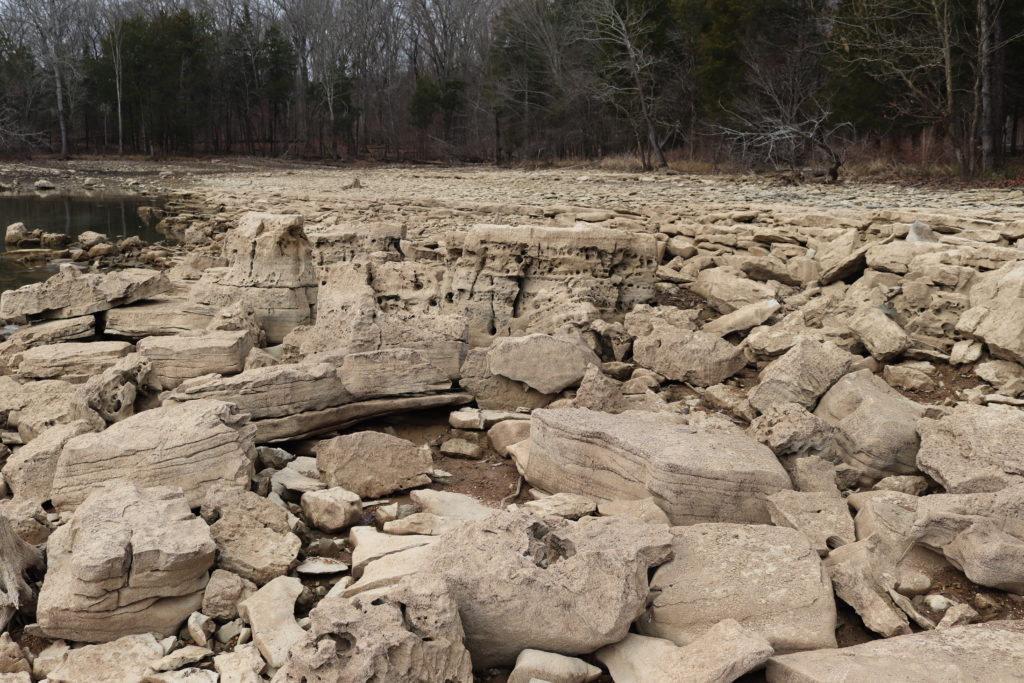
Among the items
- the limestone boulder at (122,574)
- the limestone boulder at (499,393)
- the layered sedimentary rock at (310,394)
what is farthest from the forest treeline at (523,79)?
the limestone boulder at (122,574)

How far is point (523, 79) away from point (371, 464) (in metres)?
29.6

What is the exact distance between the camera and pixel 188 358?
5.92 m

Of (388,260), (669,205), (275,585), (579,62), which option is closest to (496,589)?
(275,585)

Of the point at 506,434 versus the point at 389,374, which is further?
the point at 389,374

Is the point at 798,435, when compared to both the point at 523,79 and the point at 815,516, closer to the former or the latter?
the point at 815,516

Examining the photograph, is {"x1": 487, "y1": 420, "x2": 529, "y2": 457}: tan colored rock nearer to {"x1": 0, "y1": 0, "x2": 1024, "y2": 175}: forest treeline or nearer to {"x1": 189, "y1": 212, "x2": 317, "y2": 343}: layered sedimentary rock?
{"x1": 189, "y1": 212, "x2": 317, "y2": 343}: layered sedimentary rock

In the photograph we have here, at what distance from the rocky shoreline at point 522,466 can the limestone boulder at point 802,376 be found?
0.06 feet

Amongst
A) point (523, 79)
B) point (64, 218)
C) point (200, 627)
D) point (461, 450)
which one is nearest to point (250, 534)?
point (200, 627)

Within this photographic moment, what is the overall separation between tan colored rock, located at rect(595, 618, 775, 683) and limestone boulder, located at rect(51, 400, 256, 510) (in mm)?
2036

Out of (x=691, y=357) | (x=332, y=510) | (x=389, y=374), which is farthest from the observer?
(x=691, y=357)

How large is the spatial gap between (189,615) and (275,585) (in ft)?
1.06

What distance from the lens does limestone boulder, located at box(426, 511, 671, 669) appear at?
284 cm

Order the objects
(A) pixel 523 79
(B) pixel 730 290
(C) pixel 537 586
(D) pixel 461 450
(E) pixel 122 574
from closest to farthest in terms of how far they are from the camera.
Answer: (C) pixel 537 586 < (E) pixel 122 574 < (D) pixel 461 450 < (B) pixel 730 290 < (A) pixel 523 79

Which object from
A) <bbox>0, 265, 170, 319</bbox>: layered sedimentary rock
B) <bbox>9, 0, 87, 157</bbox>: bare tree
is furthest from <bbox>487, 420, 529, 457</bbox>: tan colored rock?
<bbox>9, 0, 87, 157</bbox>: bare tree
